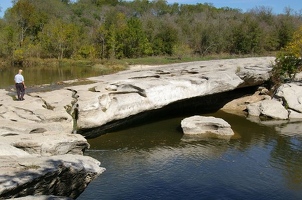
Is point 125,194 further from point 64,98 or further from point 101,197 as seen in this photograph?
point 64,98

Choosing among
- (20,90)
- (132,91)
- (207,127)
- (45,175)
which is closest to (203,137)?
(207,127)

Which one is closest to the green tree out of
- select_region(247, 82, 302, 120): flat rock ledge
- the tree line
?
the tree line

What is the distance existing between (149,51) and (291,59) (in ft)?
109

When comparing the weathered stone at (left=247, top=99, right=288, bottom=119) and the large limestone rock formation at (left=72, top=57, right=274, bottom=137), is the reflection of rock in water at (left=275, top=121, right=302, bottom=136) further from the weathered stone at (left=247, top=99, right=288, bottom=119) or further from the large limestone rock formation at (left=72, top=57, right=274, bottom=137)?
the large limestone rock formation at (left=72, top=57, right=274, bottom=137)

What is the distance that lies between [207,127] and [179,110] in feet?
20.8

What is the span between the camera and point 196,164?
1636 centimetres

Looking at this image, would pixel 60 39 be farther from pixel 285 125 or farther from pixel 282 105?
pixel 285 125

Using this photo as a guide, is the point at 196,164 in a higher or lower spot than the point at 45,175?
lower

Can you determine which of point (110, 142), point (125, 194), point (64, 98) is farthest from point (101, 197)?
point (64, 98)

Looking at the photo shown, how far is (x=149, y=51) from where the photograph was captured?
6253cm

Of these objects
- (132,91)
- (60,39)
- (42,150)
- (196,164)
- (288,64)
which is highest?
(60,39)

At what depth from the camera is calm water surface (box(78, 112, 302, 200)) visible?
13484 millimetres

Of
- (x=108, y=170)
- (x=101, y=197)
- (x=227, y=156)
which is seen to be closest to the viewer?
(x=101, y=197)

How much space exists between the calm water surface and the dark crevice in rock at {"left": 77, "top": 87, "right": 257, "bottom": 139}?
1.98 ft
